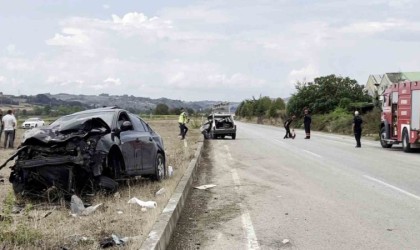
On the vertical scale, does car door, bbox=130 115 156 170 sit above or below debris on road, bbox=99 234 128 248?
above

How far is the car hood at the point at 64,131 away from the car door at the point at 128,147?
1.95 ft

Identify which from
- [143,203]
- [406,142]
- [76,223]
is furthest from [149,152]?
[406,142]

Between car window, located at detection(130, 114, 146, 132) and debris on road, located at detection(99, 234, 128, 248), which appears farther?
car window, located at detection(130, 114, 146, 132)

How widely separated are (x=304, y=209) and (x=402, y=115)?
15.5m

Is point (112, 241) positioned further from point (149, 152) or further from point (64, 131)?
point (149, 152)

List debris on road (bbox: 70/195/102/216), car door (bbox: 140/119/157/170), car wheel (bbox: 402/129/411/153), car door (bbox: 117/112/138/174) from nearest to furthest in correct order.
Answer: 1. debris on road (bbox: 70/195/102/216)
2. car door (bbox: 117/112/138/174)
3. car door (bbox: 140/119/157/170)
4. car wheel (bbox: 402/129/411/153)

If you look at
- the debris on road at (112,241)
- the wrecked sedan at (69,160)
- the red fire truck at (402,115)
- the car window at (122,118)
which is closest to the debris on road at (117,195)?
the wrecked sedan at (69,160)

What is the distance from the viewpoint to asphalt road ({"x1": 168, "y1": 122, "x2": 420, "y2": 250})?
689 cm

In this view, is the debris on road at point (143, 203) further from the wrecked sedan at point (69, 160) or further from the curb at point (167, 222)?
the wrecked sedan at point (69, 160)

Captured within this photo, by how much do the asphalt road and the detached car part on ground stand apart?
17.6 m

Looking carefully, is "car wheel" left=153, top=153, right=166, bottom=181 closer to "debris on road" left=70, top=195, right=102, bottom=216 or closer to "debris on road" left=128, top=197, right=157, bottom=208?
"debris on road" left=128, top=197, right=157, bottom=208

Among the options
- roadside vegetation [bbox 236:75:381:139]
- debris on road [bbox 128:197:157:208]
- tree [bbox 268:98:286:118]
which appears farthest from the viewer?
tree [bbox 268:98:286:118]

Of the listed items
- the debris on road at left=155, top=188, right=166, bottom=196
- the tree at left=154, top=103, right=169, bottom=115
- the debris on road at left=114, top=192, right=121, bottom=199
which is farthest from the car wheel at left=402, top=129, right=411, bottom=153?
the tree at left=154, top=103, right=169, bottom=115

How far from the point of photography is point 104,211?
814 cm
